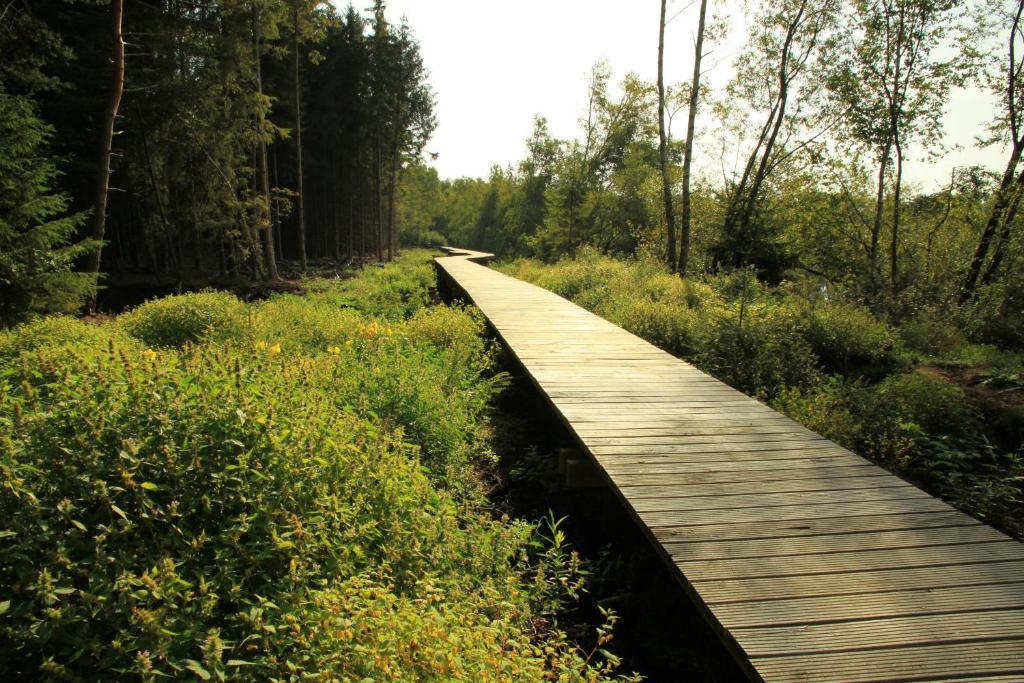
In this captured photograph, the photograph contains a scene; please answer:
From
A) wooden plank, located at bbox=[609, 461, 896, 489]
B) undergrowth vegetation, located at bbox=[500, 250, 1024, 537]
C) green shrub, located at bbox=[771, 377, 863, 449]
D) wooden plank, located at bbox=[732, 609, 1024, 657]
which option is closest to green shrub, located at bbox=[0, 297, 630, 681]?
wooden plank, located at bbox=[732, 609, 1024, 657]

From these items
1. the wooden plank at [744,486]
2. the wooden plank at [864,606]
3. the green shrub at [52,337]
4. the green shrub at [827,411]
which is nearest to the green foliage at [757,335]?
the green shrub at [827,411]

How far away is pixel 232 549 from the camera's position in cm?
183

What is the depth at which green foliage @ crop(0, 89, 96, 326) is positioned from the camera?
774cm

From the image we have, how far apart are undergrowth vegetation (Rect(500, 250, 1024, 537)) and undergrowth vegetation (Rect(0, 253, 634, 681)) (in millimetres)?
3373

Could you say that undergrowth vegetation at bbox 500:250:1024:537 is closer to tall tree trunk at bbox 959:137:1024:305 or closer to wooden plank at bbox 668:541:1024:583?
wooden plank at bbox 668:541:1024:583

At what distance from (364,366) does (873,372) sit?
21.7 ft

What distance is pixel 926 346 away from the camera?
886 cm

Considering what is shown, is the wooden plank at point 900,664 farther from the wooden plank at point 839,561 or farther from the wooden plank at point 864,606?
the wooden plank at point 839,561

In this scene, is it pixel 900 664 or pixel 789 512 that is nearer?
pixel 900 664

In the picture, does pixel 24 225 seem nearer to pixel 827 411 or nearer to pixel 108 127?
pixel 108 127

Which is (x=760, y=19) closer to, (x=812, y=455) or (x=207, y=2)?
(x=207, y=2)

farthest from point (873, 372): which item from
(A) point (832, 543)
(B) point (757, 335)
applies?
(A) point (832, 543)

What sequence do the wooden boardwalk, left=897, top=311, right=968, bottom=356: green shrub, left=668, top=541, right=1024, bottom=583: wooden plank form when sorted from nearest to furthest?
1. the wooden boardwalk
2. left=668, top=541, right=1024, bottom=583: wooden plank
3. left=897, top=311, right=968, bottom=356: green shrub

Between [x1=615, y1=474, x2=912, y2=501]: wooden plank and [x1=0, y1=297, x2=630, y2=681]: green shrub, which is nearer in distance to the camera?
[x1=0, y1=297, x2=630, y2=681]: green shrub
